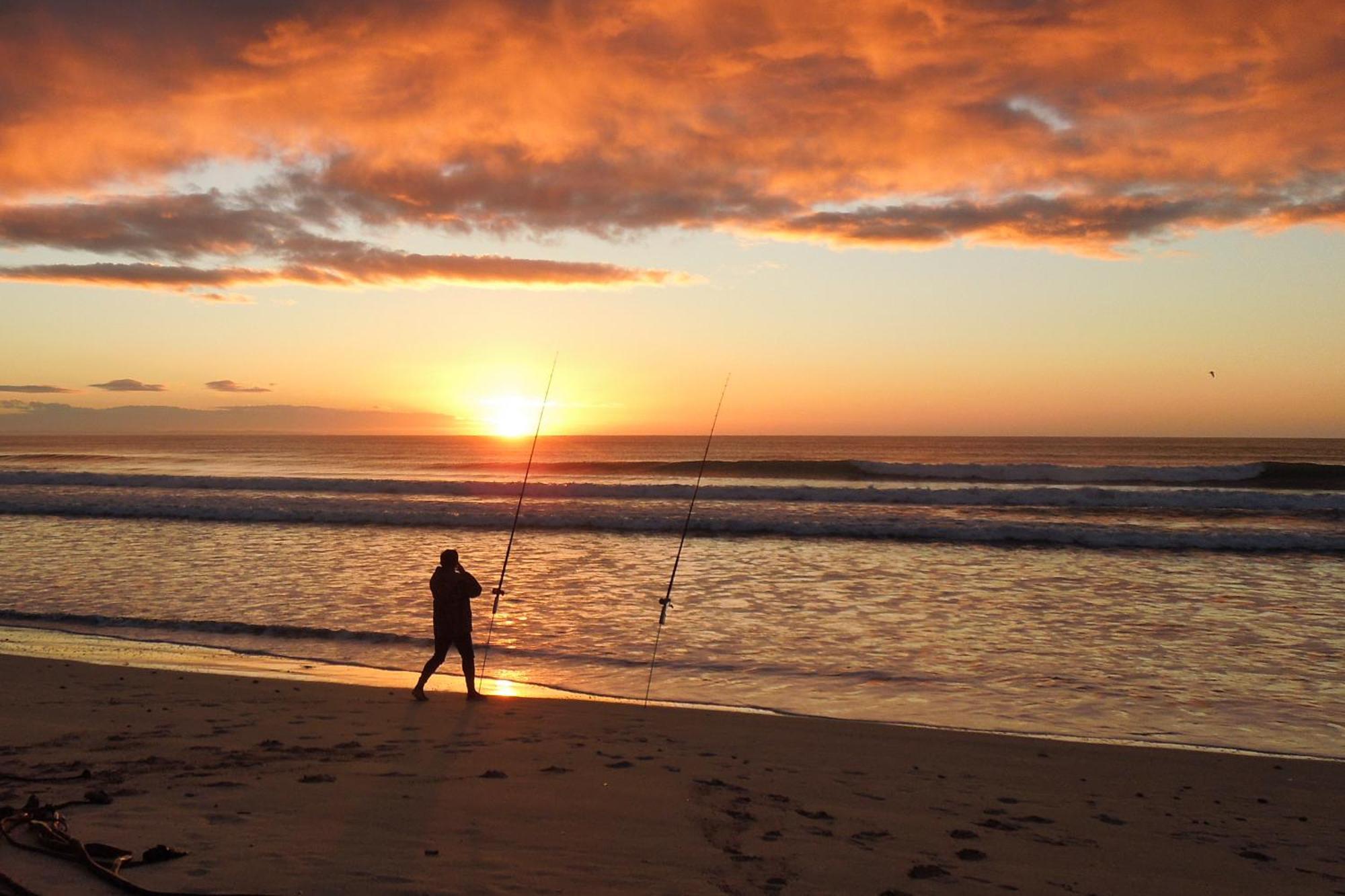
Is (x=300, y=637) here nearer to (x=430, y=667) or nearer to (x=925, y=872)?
(x=430, y=667)

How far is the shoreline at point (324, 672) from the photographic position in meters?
6.90

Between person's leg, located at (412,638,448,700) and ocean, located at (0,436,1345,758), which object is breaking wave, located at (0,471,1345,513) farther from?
person's leg, located at (412,638,448,700)

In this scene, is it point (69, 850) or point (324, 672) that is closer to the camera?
point (69, 850)

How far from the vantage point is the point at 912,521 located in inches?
952

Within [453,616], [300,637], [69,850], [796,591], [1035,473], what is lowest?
[300,637]

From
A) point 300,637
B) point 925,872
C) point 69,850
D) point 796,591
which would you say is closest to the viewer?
point 69,850

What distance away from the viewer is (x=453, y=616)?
8.08 m

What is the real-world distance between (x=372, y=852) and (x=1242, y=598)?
1302 cm

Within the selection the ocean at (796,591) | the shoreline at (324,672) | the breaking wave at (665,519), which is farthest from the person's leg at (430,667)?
the breaking wave at (665,519)

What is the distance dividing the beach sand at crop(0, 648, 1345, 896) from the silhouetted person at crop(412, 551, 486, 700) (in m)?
0.56

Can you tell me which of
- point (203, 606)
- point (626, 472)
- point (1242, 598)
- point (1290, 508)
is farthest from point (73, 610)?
point (626, 472)

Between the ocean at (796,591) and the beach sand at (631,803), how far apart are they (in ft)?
4.07

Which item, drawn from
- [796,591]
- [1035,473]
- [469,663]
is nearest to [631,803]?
[469,663]

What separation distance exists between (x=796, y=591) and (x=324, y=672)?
702 cm
